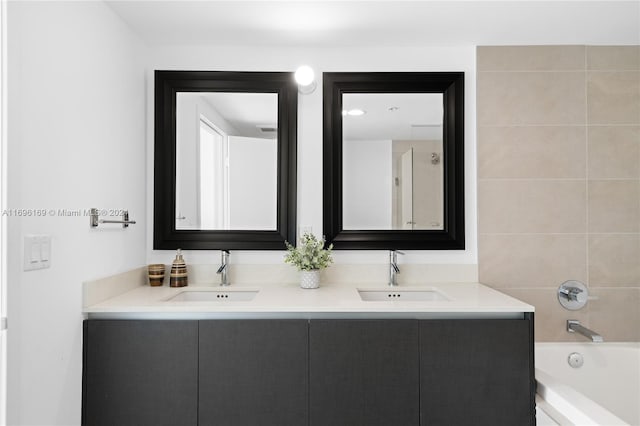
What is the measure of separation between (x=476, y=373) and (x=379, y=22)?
5.37 feet

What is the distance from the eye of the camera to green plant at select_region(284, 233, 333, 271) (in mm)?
1854

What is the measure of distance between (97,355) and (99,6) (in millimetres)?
1465

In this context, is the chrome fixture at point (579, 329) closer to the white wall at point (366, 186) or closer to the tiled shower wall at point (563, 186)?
the tiled shower wall at point (563, 186)

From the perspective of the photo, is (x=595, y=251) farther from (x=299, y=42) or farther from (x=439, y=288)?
(x=299, y=42)

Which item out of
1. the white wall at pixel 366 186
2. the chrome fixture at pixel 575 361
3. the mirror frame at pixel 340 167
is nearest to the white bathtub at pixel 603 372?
the chrome fixture at pixel 575 361

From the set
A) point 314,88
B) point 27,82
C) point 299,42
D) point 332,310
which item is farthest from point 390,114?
point 27,82

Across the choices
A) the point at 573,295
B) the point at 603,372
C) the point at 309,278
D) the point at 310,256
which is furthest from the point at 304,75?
the point at 603,372

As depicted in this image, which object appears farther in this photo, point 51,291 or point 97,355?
point 97,355

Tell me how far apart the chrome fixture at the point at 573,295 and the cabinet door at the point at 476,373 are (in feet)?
2.31

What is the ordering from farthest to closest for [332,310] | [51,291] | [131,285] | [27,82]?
[131,285] → [332,310] → [51,291] → [27,82]

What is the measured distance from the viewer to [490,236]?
2.02 meters

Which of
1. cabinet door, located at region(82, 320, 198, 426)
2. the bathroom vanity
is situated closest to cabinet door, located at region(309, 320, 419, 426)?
the bathroom vanity

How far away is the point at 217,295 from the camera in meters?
1.86

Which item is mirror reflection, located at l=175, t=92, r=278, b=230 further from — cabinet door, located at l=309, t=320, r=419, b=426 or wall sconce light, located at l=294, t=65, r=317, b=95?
cabinet door, located at l=309, t=320, r=419, b=426
